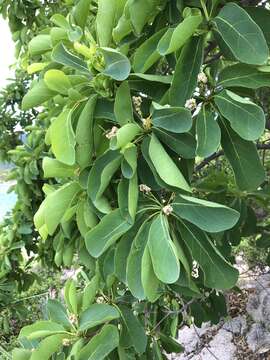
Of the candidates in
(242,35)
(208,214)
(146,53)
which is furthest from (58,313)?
(242,35)

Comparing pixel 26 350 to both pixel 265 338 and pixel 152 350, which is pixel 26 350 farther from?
pixel 265 338

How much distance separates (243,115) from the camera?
86 cm

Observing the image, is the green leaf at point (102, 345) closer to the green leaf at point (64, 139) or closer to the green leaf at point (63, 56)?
the green leaf at point (64, 139)

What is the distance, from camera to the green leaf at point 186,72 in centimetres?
90

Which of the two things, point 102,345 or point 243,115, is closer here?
point 243,115

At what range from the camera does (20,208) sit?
2752mm

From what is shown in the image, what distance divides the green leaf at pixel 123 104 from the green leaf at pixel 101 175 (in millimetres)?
77

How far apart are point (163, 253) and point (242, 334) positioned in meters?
2.56

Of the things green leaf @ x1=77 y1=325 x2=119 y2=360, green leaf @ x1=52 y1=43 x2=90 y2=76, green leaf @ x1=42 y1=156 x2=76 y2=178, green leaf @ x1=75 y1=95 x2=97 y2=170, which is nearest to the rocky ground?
green leaf @ x1=77 y1=325 x2=119 y2=360

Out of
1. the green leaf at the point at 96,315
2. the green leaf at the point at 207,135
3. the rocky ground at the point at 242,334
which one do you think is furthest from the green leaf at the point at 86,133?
the rocky ground at the point at 242,334

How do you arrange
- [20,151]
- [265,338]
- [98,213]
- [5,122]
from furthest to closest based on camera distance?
1. [5,122]
2. [265,338]
3. [20,151]
4. [98,213]

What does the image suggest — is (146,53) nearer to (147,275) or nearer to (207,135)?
(207,135)

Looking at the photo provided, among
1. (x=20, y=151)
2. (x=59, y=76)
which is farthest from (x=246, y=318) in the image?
(x=59, y=76)

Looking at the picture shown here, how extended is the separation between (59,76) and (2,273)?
218cm
